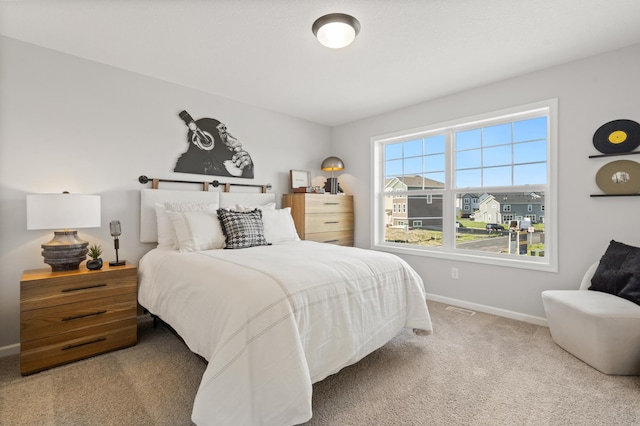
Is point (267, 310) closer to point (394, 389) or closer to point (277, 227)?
point (394, 389)

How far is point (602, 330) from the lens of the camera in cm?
196

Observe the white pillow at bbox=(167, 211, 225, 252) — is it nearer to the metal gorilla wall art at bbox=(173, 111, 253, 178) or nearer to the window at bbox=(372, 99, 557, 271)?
the metal gorilla wall art at bbox=(173, 111, 253, 178)

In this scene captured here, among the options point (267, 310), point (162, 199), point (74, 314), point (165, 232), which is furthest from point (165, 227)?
point (267, 310)

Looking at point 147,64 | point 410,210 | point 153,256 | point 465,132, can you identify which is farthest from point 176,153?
point 465,132

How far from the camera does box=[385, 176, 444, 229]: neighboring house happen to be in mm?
3787

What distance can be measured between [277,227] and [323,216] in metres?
1.04

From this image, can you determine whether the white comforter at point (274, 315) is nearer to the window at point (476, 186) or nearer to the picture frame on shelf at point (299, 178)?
the window at point (476, 186)

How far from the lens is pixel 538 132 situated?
9.82ft

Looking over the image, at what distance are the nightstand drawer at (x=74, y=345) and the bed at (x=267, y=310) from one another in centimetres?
28

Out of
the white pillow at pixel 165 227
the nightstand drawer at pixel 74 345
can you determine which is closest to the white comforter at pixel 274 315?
the nightstand drawer at pixel 74 345

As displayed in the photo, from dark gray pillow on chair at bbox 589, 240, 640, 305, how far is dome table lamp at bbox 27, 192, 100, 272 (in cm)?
397

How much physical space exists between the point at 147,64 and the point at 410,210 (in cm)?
343

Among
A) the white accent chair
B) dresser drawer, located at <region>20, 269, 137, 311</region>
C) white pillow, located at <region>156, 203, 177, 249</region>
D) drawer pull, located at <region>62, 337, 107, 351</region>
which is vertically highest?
white pillow, located at <region>156, 203, 177, 249</region>

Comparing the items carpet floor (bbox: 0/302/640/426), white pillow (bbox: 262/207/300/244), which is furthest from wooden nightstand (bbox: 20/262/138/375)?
white pillow (bbox: 262/207/300/244)
